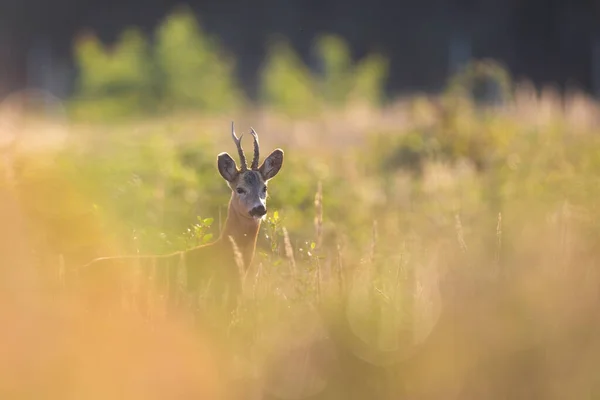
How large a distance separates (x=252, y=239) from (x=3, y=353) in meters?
2.51

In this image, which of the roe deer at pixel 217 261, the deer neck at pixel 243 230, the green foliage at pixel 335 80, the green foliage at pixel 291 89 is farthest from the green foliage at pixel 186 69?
the deer neck at pixel 243 230

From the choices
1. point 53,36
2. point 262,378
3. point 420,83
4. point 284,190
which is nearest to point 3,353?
point 262,378

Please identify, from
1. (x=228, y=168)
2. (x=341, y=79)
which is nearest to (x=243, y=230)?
(x=228, y=168)

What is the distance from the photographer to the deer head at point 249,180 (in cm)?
592

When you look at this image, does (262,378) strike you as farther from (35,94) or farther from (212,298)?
(35,94)

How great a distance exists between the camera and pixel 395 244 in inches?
254

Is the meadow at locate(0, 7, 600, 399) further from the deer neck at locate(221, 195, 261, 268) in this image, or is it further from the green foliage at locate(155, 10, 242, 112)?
the green foliage at locate(155, 10, 242, 112)

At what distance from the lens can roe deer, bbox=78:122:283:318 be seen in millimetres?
4730

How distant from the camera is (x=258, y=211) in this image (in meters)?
5.84

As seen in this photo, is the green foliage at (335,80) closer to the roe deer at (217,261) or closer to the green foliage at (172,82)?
the green foliage at (172,82)

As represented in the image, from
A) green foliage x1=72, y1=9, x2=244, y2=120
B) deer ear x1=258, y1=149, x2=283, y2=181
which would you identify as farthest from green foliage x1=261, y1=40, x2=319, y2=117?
deer ear x1=258, y1=149, x2=283, y2=181

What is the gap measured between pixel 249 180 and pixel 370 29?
39.5 meters

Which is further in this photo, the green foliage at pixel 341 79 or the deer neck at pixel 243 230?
the green foliage at pixel 341 79

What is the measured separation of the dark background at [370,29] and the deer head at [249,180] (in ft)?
108
